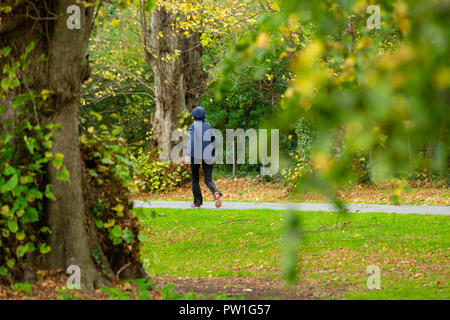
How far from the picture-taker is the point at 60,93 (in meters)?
5.48

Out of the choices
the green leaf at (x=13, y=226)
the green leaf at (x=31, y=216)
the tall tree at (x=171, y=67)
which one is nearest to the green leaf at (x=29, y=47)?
the green leaf at (x=31, y=216)

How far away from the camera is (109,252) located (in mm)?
5984

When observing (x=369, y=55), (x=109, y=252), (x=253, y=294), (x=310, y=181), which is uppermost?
(x=369, y=55)

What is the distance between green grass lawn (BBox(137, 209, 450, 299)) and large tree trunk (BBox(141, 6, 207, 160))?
7742 millimetres

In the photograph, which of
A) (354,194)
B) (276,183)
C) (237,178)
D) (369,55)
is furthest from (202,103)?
(369,55)

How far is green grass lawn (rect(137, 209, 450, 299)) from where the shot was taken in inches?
290

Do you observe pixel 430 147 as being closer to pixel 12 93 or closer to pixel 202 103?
pixel 12 93

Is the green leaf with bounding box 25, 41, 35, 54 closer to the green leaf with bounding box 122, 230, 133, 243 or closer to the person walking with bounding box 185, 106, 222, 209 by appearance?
the green leaf with bounding box 122, 230, 133, 243

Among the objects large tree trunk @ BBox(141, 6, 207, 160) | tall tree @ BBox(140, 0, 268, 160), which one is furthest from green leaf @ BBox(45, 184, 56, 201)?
large tree trunk @ BBox(141, 6, 207, 160)

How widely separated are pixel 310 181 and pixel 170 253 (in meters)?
7.32

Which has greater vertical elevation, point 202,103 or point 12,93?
point 202,103

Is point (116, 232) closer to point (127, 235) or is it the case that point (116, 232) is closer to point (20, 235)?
point (127, 235)

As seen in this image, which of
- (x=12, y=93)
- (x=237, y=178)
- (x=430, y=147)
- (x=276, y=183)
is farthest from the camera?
(x=237, y=178)

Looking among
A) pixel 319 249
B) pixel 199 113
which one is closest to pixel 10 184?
pixel 319 249
